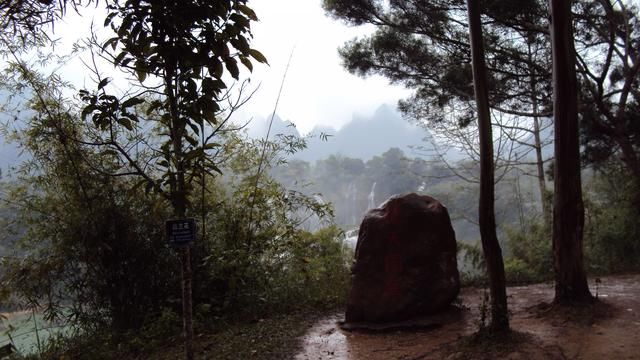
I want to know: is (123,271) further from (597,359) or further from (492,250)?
(597,359)

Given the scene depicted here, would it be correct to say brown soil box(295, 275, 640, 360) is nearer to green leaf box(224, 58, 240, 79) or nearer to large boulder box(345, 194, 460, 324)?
large boulder box(345, 194, 460, 324)

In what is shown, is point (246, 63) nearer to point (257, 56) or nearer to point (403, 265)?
point (257, 56)

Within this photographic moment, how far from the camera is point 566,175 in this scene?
4.76 metres

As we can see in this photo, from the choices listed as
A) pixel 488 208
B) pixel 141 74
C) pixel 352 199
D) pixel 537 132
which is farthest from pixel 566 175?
pixel 352 199

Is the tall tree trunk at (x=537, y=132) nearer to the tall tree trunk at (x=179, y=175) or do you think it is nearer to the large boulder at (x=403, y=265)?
the large boulder at (x=403, y=265)

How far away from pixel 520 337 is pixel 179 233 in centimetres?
287

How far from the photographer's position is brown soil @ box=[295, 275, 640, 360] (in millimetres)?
3699

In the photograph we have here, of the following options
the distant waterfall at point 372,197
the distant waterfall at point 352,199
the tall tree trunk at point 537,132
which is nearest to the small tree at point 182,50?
the tall tree trunk at point 537,132

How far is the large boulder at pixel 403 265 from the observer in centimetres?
504

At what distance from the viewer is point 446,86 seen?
28.2 feet

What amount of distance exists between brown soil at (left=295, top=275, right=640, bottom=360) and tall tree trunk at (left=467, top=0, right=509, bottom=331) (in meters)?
0.23

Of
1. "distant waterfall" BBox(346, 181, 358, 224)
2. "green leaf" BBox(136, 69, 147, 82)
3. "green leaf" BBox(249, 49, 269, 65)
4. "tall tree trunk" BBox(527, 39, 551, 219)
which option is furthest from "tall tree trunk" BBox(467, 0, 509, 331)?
"distant waterfall" BBox(346, 181, 358, 224)

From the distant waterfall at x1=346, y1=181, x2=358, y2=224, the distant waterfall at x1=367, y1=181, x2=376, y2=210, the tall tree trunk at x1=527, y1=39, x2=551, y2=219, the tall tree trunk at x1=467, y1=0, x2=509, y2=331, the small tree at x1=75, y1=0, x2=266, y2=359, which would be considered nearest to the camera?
the small tree at x1=75, y1=0, x2=266, y2=359

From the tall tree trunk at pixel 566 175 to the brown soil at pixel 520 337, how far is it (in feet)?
0.88
